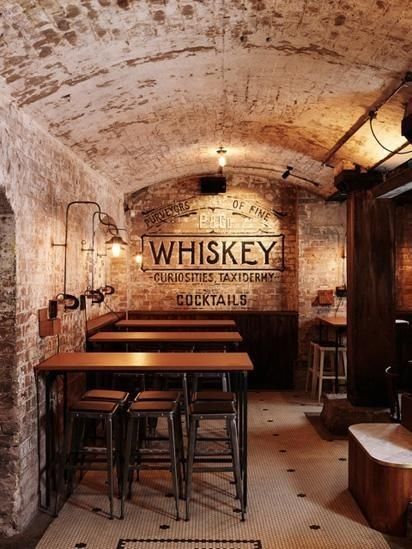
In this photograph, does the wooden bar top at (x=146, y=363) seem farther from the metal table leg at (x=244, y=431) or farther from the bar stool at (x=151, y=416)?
the bar stool at (x=151, y=416)

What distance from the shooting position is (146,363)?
15.0 ft

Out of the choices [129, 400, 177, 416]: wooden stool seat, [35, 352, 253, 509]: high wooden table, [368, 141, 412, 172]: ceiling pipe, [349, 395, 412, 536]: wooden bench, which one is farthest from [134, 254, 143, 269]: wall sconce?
[349, 395, 412, 536]: wooden bench

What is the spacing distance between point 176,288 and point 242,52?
5521 mm

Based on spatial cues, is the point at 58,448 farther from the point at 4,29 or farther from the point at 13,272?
the point at 4,29

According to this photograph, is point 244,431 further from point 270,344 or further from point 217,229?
point 217,229

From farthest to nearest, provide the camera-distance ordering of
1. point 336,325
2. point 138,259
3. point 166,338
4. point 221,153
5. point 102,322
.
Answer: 1. point 138,259
2. point 336,325
3. point 221,153
4. point 102,322
5. point 166,338

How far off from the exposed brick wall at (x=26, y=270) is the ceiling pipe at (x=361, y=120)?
8.33 ft

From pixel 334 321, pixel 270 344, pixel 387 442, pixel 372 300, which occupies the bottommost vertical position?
pixel 387 442

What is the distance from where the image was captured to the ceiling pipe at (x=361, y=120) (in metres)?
3.97

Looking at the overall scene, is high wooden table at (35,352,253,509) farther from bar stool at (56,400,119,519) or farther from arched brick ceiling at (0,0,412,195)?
arched brick ceiling at (0,0,412,195)

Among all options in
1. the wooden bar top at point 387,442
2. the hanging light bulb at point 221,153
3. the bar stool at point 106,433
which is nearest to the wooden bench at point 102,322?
the bar stool at point 106,433

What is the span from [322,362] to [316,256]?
1.77 meters

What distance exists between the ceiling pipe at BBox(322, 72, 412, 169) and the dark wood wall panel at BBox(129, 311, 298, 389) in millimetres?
2741

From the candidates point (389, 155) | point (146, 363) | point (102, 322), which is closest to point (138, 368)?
point (146, 363)
